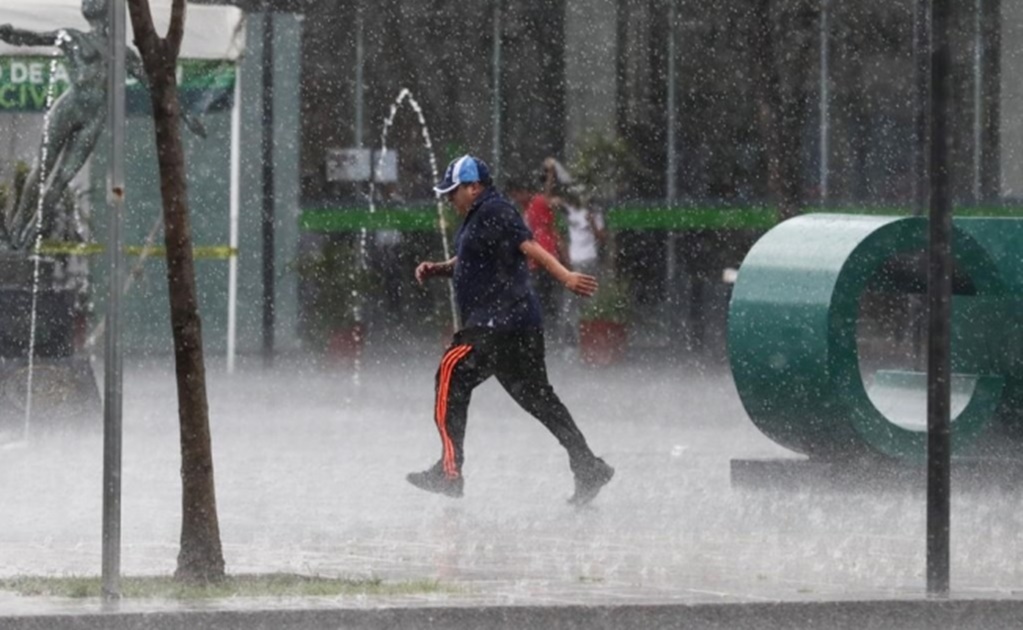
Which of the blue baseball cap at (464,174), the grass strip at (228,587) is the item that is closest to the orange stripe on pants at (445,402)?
the blue baseball cap at (464,174)

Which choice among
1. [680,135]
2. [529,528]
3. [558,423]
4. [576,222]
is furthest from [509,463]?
[680,135]

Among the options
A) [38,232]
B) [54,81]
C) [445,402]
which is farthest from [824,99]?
[445,402]

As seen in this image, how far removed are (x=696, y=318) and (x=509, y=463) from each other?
39.5 feet

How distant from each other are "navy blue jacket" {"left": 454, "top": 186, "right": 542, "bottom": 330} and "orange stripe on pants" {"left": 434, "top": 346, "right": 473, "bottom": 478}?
0.19 meters

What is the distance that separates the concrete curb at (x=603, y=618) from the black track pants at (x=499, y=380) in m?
4.41

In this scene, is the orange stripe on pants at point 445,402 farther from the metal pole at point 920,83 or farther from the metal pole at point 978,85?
the metal pole at point 978,85

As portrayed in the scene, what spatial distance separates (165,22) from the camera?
20.3m

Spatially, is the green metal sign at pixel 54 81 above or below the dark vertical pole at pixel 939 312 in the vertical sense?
above

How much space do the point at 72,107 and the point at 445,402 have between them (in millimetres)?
7458

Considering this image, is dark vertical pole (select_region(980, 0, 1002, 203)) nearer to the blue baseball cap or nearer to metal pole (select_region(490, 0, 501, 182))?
metal pole (select_region(490, 0, 501, 182))

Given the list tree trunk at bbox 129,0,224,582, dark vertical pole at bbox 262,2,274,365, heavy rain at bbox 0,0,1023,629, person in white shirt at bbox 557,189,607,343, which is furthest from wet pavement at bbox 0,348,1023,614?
person in white shirt at bbox 557,189,607,343

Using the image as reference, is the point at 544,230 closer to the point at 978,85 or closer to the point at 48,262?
the point at 978,85

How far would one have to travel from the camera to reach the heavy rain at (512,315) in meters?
9.61

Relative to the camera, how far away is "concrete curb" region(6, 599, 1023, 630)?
28.0 feet
